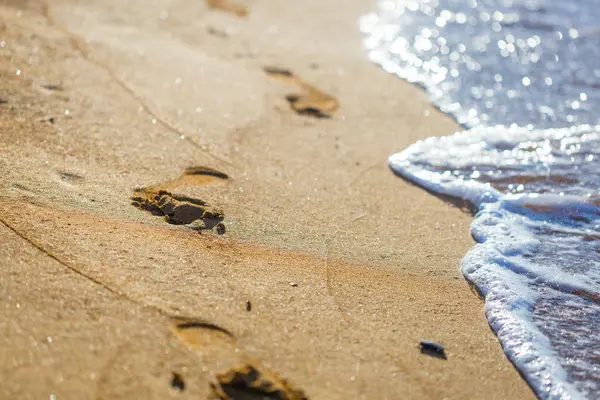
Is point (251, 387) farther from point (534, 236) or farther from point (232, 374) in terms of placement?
point (534, 236)

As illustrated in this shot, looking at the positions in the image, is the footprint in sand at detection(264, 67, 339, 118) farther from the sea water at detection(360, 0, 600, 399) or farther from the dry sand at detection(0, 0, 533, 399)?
the sea water at detection(360, 0, 600, 399)

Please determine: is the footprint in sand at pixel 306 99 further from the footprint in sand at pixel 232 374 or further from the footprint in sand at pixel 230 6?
the footprint in sand at pixel 232 374

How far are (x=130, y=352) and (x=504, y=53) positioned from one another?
3857 millimetres

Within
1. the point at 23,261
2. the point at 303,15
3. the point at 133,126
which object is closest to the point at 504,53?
the point at 303,15

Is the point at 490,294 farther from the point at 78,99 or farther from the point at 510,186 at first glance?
the point at 78,99

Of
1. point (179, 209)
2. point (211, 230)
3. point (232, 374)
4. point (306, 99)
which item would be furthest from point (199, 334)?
point (306, 99)

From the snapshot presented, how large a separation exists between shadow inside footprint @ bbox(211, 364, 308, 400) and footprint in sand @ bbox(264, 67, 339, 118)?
2088mm

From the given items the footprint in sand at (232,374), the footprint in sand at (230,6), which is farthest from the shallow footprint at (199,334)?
the footprint in sand at (230,6)

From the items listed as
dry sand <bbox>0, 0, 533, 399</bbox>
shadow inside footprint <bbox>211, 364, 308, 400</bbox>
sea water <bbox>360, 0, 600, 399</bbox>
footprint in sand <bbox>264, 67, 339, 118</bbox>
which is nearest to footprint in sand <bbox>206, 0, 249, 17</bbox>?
dry sand <bbox>0, 0, 533, 399</bbox>

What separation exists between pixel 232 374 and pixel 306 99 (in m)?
2.31

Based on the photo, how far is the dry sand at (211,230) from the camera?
219cm

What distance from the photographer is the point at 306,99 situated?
416 cm

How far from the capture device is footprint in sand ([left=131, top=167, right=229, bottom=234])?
286 cm

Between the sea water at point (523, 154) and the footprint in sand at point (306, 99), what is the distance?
1.87ft
